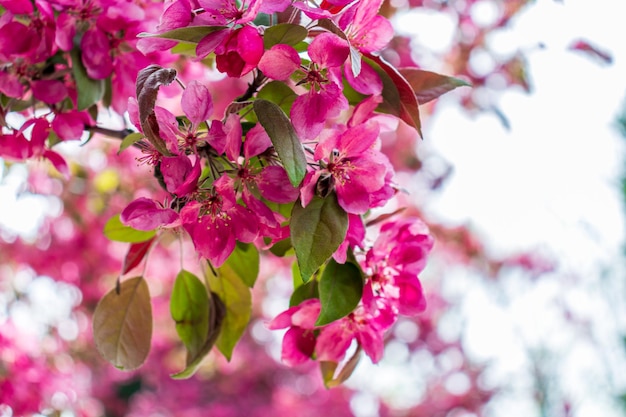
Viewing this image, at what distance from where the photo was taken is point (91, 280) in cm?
344

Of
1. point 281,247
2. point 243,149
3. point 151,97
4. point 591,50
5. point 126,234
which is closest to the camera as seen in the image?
point 151,97

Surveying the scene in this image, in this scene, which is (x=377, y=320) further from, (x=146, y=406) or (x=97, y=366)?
(x=146, y=406)

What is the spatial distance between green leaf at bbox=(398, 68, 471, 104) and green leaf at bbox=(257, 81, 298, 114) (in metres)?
0.17

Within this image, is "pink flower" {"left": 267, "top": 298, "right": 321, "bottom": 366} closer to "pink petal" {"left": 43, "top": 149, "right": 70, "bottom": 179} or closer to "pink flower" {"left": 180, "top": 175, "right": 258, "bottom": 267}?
"pink flower" {"left": 180, "top": 175, "right": 258, "bottom": 267}

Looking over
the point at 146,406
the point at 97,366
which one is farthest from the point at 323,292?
the point at 146,406

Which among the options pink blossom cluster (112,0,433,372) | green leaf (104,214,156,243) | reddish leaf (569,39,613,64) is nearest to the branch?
green leaf (104,214,156,243)

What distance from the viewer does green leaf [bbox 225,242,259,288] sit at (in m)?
0.88

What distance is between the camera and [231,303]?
959 mm

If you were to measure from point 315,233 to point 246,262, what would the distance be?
24 cm

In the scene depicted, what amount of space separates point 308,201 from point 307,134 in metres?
→ 0.07

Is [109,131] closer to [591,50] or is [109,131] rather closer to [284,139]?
[284,139]

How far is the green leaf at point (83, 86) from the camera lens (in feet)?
2.92

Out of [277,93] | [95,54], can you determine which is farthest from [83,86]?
[277,93]

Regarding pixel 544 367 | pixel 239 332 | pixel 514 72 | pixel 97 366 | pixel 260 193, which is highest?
pixel 260 193
